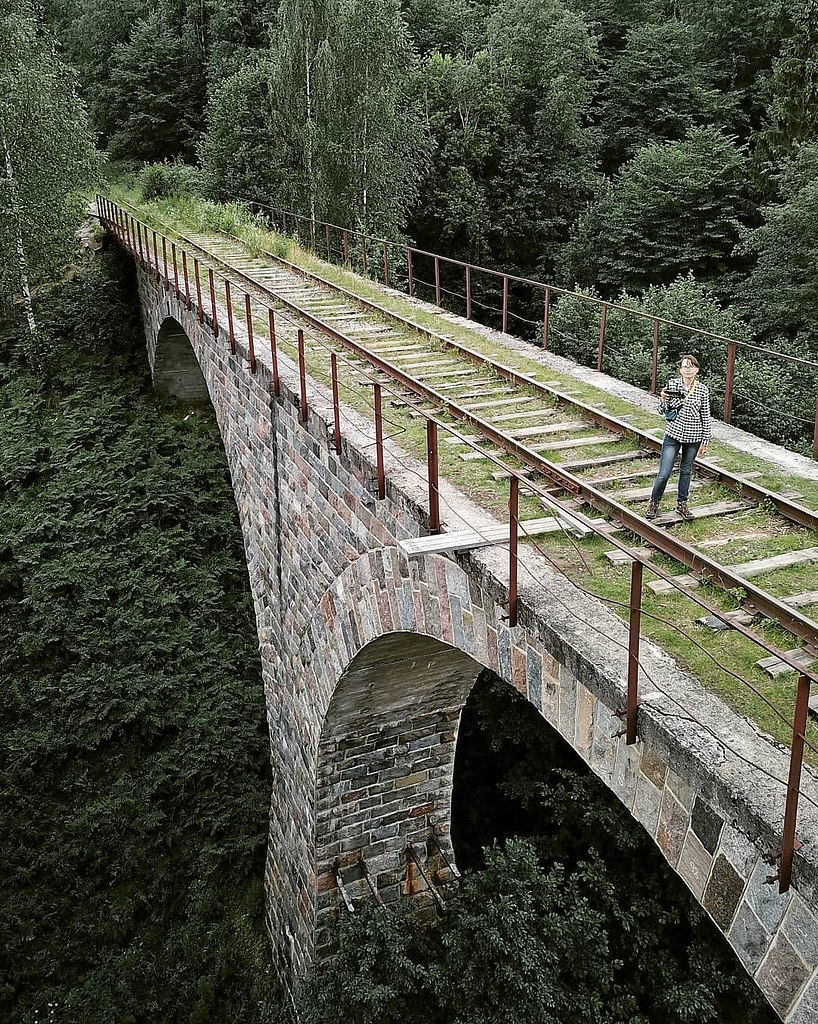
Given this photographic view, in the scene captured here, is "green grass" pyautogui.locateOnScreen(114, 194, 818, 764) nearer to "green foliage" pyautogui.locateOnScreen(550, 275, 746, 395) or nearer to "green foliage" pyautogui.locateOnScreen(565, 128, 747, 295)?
"green foliage" pyautogui.locateOnScreen(550, 275, 746, 395)

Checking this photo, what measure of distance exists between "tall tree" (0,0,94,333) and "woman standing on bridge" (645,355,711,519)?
16.4 metres

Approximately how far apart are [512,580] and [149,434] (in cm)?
1359

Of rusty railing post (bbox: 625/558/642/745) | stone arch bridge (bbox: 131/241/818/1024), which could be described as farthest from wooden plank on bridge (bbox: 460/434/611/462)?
rusty railing post (bbox: 625/558/642/745)

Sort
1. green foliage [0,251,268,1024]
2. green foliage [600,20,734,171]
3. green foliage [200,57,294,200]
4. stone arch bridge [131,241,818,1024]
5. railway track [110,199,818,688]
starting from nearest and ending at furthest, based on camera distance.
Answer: stone arch bridge [131,241,818,1024] < railway track [110,199,818,688] < green foliage [0,251,268,1024] < green foliage [200,57,294,200] < green foliage [600,20,734,171]

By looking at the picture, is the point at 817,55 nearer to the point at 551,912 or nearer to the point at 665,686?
the point at 551,912

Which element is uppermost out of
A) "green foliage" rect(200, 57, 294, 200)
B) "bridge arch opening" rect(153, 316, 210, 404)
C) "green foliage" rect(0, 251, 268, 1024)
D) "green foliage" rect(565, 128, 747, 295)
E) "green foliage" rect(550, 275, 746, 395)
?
"green foliage" rect(200, 57, 294, 200)

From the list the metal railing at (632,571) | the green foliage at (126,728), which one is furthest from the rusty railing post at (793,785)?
the green foliage at (126,728)

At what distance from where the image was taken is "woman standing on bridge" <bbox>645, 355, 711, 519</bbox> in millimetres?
5219

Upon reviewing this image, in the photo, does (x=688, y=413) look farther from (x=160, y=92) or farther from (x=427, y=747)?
(x=160, y=92)

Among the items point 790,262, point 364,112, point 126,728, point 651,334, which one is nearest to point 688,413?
point 126,728

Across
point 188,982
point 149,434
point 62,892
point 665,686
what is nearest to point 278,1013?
point 188,982

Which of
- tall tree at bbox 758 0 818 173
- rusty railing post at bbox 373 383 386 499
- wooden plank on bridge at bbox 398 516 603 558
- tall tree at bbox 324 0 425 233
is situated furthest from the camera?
tall tree at bbox 324 0 425 233

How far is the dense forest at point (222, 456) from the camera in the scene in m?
9.59

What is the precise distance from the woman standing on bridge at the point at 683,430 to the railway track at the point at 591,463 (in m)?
0.14
